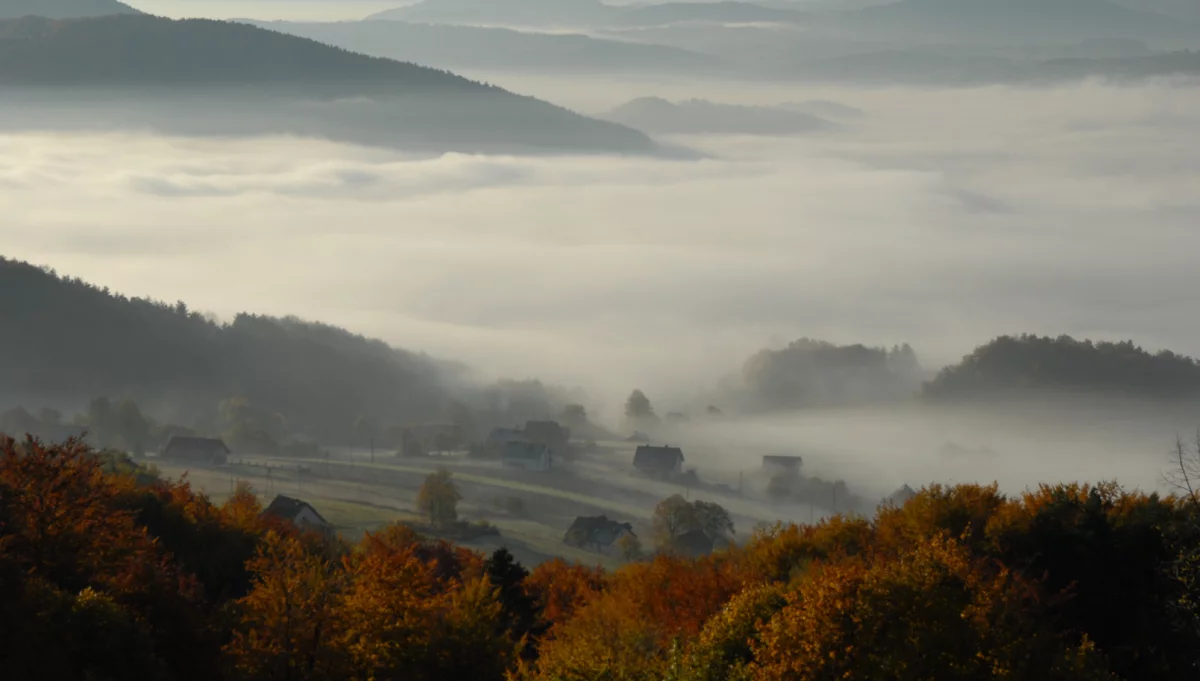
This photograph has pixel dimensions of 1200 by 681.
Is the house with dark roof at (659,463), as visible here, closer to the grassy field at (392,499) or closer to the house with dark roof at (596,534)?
the grassy field at (392,499)

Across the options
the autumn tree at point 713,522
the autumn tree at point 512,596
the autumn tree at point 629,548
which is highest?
the autumn tree at point 512,596

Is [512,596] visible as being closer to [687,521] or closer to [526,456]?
[687,521]

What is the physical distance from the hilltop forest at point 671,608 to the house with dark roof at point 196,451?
107 metres

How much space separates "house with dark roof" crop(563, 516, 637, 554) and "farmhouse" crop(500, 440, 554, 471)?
44958 mm

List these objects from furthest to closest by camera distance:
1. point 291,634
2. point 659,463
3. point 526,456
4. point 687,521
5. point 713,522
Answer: point 659,463, point 526,456, point 713,522, point 687,521, point 291,634

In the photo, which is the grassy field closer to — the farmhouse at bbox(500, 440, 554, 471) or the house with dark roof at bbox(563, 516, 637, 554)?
the house with dark roof at bbox(563, 516, 637, 554)

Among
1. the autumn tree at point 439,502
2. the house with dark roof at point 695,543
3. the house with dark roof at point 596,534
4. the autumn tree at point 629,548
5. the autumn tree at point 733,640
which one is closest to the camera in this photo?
the autumn tree at point 733,640

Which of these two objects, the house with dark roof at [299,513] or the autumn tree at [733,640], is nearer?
the autumn tree at [733,640]

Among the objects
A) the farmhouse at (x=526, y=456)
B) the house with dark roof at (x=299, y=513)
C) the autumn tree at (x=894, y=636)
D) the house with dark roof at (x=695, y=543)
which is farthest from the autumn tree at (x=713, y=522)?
the autumn tree at (x=894, y=636)

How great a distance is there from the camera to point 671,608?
58.4 metres

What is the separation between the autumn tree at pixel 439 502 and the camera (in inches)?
5113

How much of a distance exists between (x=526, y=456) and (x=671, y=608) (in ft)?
415

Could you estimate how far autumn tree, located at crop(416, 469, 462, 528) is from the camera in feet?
426

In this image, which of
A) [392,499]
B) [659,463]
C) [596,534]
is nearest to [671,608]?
[596,534]
